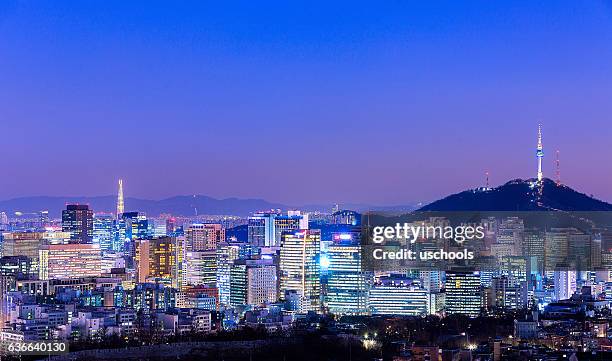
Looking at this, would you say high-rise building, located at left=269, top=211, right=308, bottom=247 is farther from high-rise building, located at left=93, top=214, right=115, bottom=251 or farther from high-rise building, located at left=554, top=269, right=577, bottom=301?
high-rise building, located at left=554, top=269, right=577, bottom=301

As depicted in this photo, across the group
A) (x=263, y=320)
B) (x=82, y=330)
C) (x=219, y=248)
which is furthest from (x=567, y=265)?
(x=219, y=248)

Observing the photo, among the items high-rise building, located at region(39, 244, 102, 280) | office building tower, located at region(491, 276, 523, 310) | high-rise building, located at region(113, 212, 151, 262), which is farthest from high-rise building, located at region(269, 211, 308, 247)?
office building tower, located at region(491, 276, 523, 310)

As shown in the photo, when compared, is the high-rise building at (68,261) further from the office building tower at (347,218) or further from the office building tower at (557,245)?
the office building tower at (557,245)

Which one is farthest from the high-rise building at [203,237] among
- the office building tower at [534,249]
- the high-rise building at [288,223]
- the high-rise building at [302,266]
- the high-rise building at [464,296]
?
the office building tower at [534,249]

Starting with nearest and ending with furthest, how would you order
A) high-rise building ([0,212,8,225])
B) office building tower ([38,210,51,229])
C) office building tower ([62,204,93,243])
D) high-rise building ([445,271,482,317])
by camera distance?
high-rise building ([445,271,482,317]) → high-rise building ([0,212,8,225]) → office building tower ([38,210,51,229]) → office building tower ([62,204,93,243])

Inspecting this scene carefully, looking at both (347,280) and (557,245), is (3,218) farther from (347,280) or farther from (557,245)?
(557,245)

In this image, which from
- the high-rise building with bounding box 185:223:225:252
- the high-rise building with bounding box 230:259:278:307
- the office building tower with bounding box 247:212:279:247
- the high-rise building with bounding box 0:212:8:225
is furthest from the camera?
the high-rise building with bounding box 185:223:225:252

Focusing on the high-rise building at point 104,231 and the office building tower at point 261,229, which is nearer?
the office building tower at point 261,229
